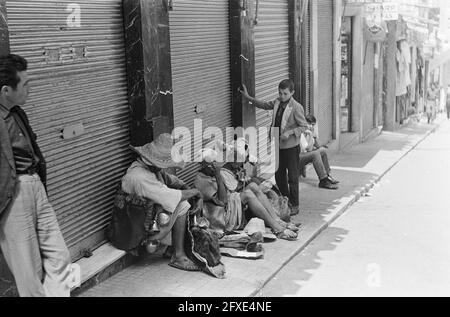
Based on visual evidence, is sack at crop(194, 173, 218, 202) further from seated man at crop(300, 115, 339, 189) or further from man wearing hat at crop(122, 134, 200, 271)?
seated man at crop(300, 115, 339, 189)

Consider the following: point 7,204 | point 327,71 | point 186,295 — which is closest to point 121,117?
point 186,295

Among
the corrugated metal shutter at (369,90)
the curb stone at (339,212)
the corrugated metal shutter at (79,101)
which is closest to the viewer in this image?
the corrugated metal shutter at (79,101)

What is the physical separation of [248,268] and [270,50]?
486cm

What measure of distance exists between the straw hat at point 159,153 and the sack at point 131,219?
0.36m

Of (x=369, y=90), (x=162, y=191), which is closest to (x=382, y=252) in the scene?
(x=162, y=191)

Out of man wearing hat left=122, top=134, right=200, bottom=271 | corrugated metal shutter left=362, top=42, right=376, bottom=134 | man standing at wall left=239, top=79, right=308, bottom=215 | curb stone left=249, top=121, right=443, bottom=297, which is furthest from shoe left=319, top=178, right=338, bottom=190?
corrugated metal shutter left=362, top=42, right=376, bottom=134

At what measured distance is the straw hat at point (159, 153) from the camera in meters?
5.93

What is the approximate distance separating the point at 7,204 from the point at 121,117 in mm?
2476

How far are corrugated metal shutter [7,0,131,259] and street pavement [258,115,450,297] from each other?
1796 mm

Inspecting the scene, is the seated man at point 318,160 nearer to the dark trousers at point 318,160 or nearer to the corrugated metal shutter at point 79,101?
the dark trousers at point 318,160

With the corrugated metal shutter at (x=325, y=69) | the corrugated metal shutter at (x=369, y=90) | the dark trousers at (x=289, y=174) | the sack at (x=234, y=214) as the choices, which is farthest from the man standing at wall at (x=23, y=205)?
the corrugated metal shutter at (x=369, y=90)

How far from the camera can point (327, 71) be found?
13.4m

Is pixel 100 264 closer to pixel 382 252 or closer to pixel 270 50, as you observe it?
pixel 382 252

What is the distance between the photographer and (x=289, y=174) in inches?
332
